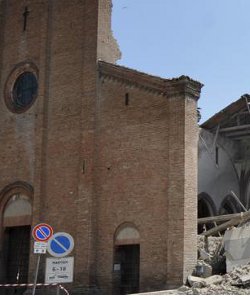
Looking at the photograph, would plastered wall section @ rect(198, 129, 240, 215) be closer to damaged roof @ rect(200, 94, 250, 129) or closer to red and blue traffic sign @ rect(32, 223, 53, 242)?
damaged roof @ rect(200, 94, 250, 129)

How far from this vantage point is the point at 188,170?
19484mm

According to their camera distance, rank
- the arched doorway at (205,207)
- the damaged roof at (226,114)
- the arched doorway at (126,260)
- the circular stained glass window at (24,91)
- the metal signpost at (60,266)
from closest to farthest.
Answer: the metal signpost at (60,266)
the arched doorway at (126,260)
the circular stained glass window at (24,91)
the arched doorway at (205,207)
the damaged roof at (226,114)

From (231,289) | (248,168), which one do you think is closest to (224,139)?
(248,168)

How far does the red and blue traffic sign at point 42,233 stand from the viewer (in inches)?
559

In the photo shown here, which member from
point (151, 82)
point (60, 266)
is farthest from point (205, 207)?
point (60, 266)

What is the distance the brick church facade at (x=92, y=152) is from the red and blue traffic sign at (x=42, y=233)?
5.76 meters

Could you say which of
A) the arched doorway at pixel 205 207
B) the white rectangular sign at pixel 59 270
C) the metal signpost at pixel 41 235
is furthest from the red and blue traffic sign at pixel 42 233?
the arched doorway at pixel 205 207

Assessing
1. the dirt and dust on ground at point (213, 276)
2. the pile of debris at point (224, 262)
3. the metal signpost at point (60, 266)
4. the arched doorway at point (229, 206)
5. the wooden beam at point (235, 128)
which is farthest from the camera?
the arched doorway at point (229, 206)

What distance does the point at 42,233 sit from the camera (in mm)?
14273

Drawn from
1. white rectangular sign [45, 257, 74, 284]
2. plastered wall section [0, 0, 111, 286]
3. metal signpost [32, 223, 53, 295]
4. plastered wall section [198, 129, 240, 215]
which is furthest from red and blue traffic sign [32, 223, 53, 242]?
plastered wall section [198, 129, 240, 215]

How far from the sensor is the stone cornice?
2002 cm

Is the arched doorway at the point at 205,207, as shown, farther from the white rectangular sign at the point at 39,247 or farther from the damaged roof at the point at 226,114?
the white rectangular sign at the point at 39,247

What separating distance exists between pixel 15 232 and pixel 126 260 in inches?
220

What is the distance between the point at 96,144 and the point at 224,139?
27.4 ft
